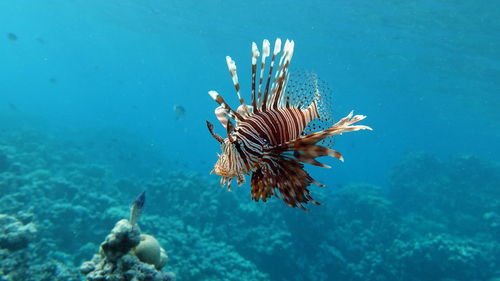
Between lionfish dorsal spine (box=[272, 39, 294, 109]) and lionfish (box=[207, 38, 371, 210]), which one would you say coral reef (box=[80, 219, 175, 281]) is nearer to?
lionfish (box=[207, 38, 371, 210])

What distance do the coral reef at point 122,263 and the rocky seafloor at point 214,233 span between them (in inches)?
111

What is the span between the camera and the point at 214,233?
984cm

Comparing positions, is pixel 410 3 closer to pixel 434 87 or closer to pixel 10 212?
pixel 434 87

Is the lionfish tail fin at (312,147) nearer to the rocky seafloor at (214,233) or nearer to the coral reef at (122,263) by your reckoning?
the coral reef at (122,263)

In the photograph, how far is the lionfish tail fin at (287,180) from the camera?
1899 millimetres

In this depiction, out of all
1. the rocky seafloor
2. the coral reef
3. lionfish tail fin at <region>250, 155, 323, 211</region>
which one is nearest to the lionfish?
lionfish tail fin at <region>250, 155, 323, 211</region>

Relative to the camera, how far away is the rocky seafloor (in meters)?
7.47

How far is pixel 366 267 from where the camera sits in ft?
32.4

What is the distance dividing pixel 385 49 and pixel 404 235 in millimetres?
14761

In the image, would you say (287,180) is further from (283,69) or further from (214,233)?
(214,233)

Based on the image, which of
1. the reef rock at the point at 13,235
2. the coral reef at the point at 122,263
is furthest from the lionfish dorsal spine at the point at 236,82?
the reef rock at the point at 13,235

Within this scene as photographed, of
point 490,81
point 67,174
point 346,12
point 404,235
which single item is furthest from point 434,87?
point 67,174

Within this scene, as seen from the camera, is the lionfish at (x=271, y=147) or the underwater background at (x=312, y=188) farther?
the underwater background at (x=312, y=188)

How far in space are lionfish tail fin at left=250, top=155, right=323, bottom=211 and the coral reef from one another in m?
1.61
